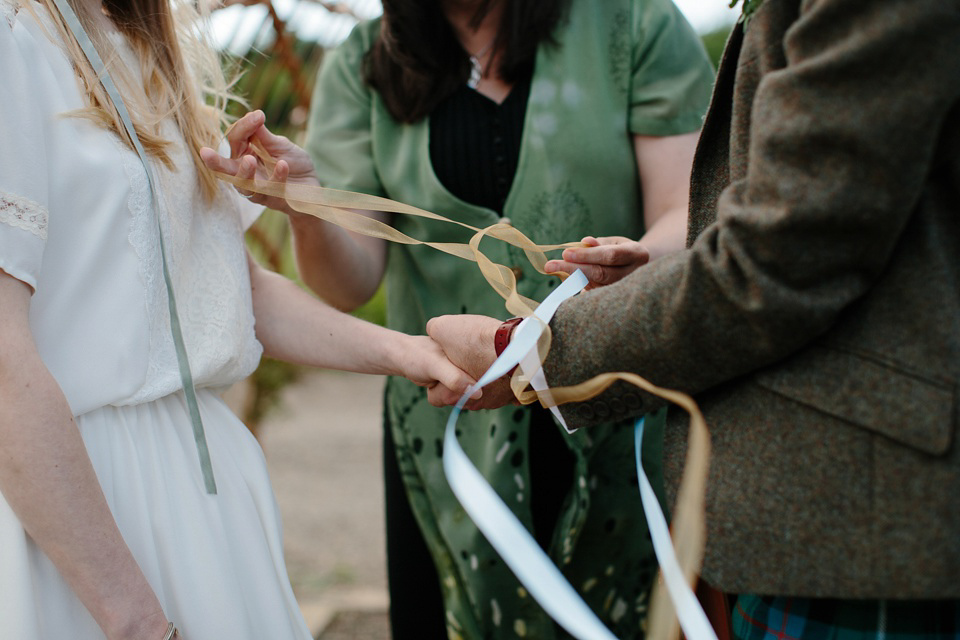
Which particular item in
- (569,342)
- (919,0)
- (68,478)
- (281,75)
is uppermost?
(919,0)

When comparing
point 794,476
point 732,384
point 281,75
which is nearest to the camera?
point 794,476

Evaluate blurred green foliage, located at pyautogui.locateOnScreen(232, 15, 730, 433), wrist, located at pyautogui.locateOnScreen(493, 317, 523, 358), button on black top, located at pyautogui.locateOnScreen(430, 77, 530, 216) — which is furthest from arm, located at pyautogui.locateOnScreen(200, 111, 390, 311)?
blurred green foliage, located at pyautogui.locateOnScreen(232, 15, 730, 433)

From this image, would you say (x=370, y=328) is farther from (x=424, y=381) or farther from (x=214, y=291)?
(x=214, y=291)

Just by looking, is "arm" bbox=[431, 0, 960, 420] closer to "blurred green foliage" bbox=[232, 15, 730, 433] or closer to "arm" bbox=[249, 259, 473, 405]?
"arm" bbox=[249, 259, 473, 405]

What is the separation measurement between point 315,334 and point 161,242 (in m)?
0.47

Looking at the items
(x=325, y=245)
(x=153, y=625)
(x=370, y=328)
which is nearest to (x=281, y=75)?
(x=325, y=245)

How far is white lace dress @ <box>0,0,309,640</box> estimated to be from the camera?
114 cm

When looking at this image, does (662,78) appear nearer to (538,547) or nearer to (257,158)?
(257,158)

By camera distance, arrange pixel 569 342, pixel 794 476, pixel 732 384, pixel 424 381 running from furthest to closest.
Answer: pixel 424 381 < pixel 569 342 < pixel 732 384 < pixel 794 476

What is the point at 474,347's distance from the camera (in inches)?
58.3

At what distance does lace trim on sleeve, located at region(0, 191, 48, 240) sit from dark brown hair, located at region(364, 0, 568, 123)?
97 centimetres

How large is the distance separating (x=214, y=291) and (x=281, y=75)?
2391mm

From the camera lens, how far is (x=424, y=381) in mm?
1616

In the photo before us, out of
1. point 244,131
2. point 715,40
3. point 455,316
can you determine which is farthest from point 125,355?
point 715,40
